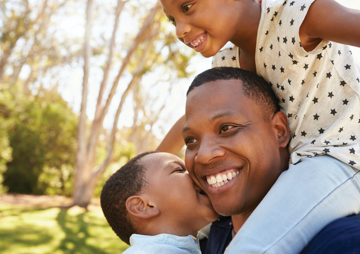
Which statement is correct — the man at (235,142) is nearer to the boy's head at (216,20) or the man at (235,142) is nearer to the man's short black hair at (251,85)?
the man's short black hair at (251,85)

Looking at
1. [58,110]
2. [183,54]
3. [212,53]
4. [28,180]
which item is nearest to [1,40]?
[58,110]

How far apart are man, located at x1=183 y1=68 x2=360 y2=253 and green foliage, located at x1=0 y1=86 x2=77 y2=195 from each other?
41.4ft

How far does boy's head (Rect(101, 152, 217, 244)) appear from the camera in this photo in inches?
89.4

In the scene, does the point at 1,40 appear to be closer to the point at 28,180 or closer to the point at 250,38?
the point at 28,180

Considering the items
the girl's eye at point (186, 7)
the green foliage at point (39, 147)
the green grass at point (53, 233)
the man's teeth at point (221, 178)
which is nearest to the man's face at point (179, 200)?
the man's teeth at point (221, 178)

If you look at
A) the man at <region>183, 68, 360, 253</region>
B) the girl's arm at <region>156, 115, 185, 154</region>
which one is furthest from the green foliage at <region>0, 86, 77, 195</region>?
the man at <region>183, 68, 360, 253</region>

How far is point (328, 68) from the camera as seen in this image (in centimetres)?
189

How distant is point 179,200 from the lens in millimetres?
2273

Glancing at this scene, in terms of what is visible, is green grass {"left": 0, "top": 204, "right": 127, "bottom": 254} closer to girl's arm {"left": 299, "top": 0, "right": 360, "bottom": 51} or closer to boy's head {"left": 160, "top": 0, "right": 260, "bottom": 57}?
boy's head {"left": 160, "top": 0, "right": 260, "bottom": 57}

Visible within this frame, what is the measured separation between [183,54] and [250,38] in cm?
1455

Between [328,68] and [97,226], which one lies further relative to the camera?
[97,226]

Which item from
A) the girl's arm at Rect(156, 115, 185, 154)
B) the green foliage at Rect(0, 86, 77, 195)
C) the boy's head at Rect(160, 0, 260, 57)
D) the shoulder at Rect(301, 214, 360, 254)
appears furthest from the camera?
the green foliage at Rect(0, 86, 77, 195)

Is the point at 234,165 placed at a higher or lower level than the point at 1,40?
lower

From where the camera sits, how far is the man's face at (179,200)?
7.42ft
